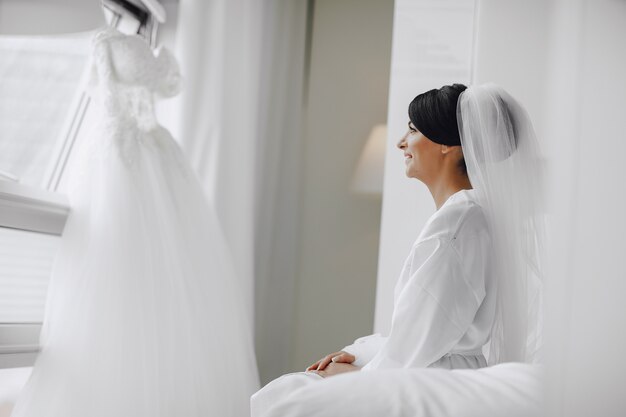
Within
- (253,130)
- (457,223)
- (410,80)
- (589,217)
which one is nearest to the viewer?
(589,217)

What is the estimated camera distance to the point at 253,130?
3758 millimetres

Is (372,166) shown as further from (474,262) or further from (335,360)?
(474,262)

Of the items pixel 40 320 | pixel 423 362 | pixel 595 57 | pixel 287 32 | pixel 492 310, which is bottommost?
pixel 40 320

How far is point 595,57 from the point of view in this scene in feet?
3.11

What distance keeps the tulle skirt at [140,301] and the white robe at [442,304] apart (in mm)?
1037

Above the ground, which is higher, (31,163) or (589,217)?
(31,163)

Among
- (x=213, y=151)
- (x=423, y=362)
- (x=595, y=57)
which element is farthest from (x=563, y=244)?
(x=213, y=151)

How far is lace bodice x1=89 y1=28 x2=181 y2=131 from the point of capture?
2.85 meters

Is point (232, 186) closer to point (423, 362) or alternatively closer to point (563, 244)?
point (423, 362)

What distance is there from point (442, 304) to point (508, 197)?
34 centimetres

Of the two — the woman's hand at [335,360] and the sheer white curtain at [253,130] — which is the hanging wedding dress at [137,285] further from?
the woman's hand at [335,360]

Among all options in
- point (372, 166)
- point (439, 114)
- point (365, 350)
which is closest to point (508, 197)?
point (439, 114)

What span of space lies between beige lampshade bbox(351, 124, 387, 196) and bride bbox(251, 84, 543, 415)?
206 centimetres

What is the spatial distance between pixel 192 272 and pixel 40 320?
0.68 meters
